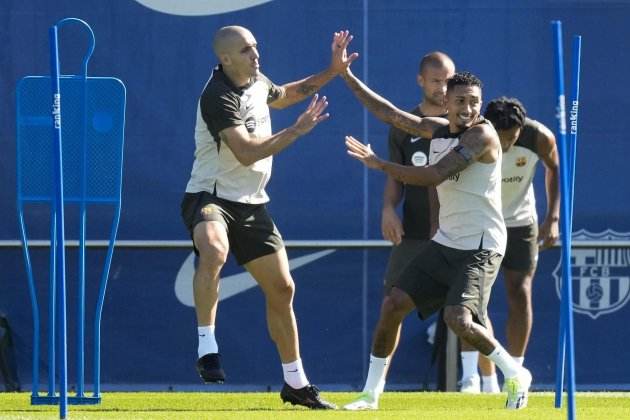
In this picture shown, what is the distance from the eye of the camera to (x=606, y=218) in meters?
11.3

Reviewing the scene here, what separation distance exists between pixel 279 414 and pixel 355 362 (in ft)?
10.5

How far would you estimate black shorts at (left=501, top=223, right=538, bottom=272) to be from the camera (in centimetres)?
1007

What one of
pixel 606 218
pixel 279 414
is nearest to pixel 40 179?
pixel 279 414

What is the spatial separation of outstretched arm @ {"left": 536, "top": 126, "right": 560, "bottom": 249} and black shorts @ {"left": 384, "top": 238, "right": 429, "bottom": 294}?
2.89 ft

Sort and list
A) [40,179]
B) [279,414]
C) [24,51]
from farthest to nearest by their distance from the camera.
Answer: [24,51] → [40,179] → [279,414]

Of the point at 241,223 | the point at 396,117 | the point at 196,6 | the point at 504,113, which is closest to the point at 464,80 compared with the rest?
the point at 396,117

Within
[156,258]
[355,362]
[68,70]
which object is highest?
[68,70]

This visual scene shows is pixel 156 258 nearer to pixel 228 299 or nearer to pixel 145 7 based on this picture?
pixel 228 299

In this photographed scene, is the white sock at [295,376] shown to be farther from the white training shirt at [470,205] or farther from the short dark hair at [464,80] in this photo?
the short dark hair at [464,80]

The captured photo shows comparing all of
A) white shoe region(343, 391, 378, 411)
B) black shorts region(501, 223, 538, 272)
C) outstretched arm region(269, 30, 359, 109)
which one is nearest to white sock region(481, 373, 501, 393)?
black shorts region(501, 223, 538, 272)

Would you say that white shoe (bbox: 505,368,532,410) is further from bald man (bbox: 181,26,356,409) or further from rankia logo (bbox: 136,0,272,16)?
rankia logo (bbox: 136,0,272,16)

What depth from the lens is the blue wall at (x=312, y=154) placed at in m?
11.2

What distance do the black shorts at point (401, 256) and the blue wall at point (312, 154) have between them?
4.70 ft

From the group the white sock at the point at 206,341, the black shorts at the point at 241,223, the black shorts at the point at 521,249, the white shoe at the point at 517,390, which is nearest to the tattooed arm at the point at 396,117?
the black shorts at the point at 241,223
